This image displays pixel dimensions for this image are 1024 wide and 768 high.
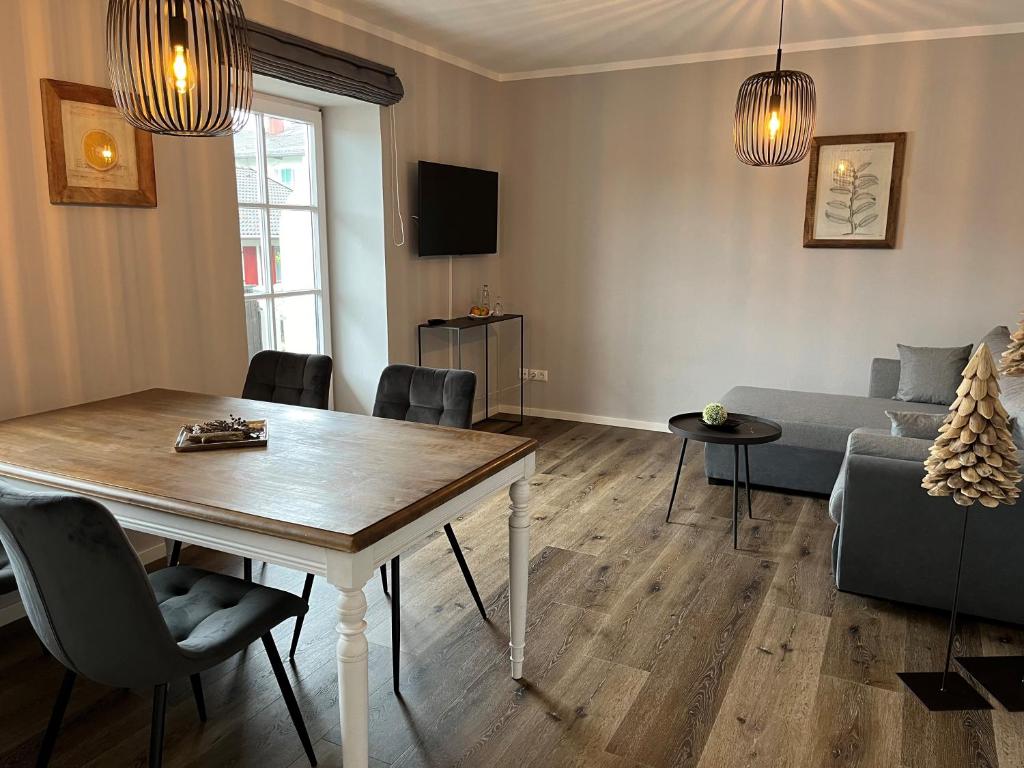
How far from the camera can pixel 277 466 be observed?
2.12 m

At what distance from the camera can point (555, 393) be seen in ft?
19.6

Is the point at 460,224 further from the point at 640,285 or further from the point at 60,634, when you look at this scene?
the point at 60,634

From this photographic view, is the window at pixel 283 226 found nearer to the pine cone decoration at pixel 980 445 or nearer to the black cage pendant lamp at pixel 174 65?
the black cage pendant lamp at pixel 174 65

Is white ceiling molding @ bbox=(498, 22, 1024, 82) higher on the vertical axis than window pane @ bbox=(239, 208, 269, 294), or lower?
higher

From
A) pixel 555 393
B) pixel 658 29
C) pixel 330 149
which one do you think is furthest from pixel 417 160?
pixel 555 393

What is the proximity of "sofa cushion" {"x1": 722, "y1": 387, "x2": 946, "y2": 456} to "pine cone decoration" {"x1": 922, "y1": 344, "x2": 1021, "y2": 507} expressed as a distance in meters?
1.54

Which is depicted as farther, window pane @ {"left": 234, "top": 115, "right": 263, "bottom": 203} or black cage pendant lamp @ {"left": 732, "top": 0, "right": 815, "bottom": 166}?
window pane @ {"left": 234, "top": 115, "right": 263, "bottom": 203}

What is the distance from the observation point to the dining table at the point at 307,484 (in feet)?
5.53

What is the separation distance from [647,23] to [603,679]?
3.55 metres

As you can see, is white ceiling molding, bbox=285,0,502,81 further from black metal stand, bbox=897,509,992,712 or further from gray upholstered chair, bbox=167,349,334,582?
black metal stand, bbox=897,509,992,712

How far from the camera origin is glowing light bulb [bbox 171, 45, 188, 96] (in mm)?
1815

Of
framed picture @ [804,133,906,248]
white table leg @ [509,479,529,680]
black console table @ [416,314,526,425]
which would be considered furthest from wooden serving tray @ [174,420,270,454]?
framed picture @ [804,133,906,248]

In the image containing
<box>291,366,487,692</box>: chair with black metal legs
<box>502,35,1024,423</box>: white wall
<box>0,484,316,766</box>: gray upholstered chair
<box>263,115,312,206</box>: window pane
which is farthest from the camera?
<box>502,35,1024,423</box>: white wall

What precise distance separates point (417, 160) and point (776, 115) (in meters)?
2.33
